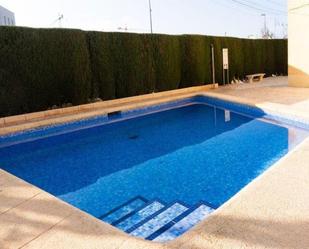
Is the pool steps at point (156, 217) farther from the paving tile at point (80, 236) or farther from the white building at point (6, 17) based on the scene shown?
the white building at point (6, 17)

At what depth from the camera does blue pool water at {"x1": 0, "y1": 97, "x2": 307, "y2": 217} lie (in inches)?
190

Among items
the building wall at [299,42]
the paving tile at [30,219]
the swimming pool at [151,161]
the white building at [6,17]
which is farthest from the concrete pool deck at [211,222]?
the white building at [6,17]

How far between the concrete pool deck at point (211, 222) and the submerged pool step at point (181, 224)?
2.03 ft

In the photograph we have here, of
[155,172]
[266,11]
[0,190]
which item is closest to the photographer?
[0,190]

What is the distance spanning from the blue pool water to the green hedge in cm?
164

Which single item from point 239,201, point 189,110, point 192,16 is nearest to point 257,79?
point 189,110

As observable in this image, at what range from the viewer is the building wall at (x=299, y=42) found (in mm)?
12844

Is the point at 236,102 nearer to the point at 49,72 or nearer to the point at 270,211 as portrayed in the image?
the point at 49,72

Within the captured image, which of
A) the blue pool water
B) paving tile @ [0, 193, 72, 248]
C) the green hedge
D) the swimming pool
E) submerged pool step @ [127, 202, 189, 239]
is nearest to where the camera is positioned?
paving tile @ [0, 193, 72, 248]

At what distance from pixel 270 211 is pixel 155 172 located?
274 centimetres

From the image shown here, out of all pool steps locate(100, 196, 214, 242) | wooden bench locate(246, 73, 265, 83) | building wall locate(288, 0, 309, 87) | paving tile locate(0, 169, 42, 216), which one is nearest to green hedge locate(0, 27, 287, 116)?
wooden bench locate(246, 73, 265, 83)

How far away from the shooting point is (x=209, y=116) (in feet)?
34.1

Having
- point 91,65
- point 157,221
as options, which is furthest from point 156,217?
point 91,65

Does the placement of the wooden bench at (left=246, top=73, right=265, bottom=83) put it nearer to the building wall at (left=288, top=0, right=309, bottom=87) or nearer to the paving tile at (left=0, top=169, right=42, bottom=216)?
the building wall at (left=288, top=0, right=309, bottom=87)
